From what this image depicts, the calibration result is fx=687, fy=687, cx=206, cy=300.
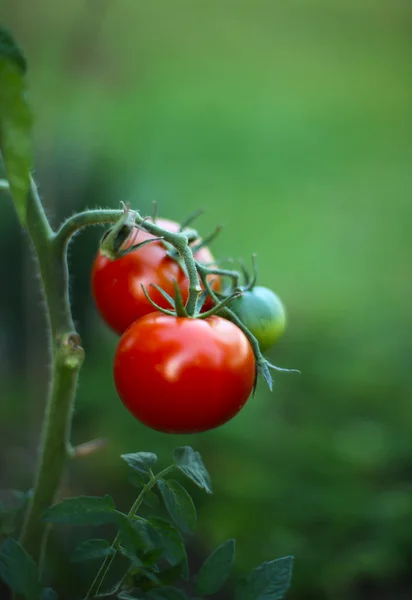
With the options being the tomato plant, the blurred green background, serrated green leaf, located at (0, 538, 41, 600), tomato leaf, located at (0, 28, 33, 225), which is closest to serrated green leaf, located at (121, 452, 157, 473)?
the tomato plant

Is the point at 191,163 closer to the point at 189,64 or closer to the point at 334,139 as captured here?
the point at 334,139

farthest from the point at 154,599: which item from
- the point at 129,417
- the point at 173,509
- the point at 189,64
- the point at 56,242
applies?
the point at 189,64

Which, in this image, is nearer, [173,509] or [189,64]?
[173,509]

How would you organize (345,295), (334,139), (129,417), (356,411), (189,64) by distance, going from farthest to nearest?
(189,64) → (334,139) → (345,295) → (356,411) → (129,417)

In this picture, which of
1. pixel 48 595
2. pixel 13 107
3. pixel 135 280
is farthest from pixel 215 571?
pixel 13 107

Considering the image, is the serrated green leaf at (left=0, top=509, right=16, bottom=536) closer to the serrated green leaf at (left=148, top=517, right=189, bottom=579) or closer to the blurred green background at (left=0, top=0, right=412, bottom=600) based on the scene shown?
the serrated green leaf at (left=148, top=517, right=189, bottom=579)

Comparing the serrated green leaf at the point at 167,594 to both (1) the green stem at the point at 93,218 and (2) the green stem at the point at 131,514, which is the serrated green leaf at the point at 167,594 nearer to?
(2) the green stem at the point at 131,514

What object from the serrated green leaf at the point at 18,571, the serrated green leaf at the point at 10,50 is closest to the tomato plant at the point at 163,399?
the serrated green leaf at the point at 18,571
